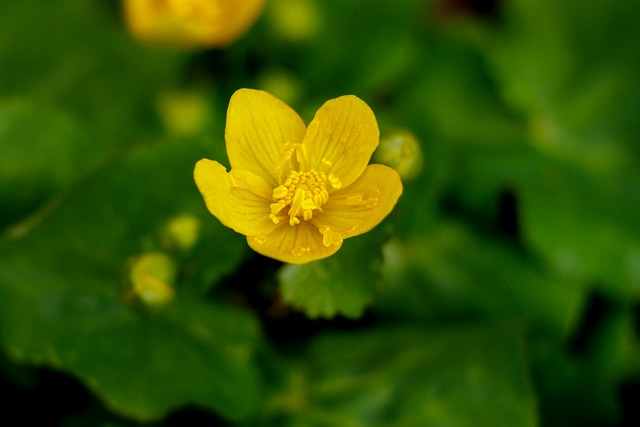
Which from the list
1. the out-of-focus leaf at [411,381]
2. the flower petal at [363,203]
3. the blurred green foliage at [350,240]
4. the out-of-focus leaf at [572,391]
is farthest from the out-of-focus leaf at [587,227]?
the flower petal at [363,203]

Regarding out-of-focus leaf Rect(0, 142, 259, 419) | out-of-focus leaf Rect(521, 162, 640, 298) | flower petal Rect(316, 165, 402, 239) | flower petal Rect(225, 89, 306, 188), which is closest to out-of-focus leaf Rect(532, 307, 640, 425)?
out-of-focus leaf Rect(521, 162, 640, 298)

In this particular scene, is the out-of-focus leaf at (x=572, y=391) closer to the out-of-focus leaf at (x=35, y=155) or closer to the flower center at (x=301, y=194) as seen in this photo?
the flower center at (x=301, y=194)

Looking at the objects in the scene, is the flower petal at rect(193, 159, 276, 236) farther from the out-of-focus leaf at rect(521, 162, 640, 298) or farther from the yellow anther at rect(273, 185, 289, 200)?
the out-of-focus leaf at rect(521, 162, 640, 298)

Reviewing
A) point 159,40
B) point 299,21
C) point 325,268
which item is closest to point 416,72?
point 299,21

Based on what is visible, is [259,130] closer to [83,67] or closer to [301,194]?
[301,194]

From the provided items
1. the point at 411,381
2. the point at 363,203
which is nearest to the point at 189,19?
the point at 363,203
